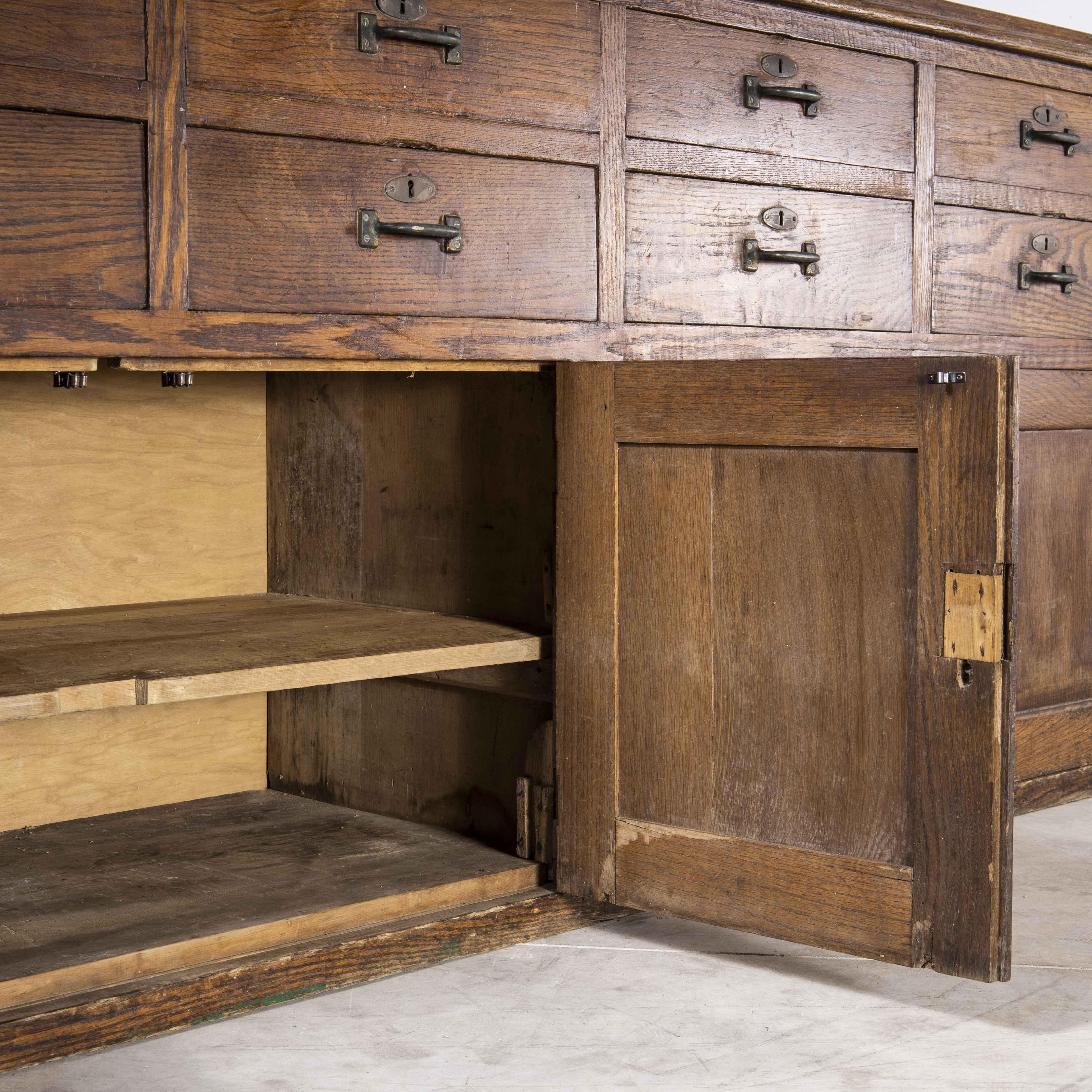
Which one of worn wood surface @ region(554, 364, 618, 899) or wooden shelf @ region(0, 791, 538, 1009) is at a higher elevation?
worn wood surface @ region(554, 364, 618, 899)

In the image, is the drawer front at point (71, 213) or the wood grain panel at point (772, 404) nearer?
the drawer front at point (71, 213)

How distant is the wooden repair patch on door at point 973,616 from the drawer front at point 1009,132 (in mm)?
896

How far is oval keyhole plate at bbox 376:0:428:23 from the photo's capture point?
1.50 meters

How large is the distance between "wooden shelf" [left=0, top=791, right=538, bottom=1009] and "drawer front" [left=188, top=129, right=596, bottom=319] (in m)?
0.65

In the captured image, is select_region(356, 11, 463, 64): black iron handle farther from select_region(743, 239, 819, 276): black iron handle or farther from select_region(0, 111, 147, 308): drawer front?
select_region(743, 239, 819, 276): black iron handle

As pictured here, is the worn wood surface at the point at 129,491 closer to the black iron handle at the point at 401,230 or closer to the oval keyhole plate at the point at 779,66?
the black iron handle at the point at 401,230

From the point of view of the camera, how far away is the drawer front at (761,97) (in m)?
1.72

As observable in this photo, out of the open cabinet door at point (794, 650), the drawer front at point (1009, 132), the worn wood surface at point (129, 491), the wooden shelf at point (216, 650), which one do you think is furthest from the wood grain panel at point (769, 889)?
the drawer front at point (1009, 132)

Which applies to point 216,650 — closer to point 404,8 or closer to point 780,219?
point 404,8

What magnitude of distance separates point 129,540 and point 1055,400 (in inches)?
54.9

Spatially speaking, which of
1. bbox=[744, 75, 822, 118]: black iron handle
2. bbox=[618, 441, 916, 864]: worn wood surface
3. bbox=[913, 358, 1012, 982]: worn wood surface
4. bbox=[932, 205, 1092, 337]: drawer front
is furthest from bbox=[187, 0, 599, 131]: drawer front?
bbox=[932, 205, 1092, 337]: drawer front

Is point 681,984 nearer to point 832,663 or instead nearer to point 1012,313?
point 832,663

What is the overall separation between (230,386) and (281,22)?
0.85 meters

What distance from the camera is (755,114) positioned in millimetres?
1828
